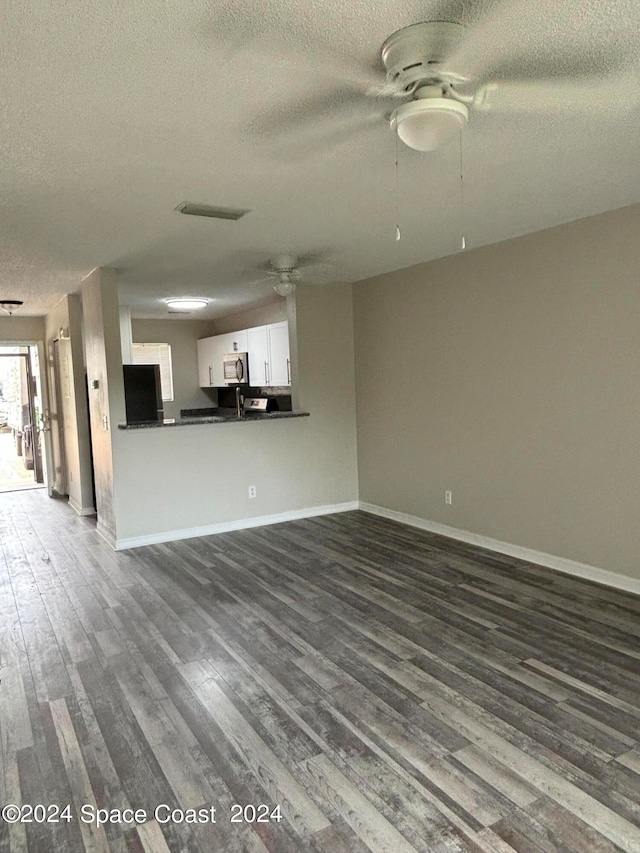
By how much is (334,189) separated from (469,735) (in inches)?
105

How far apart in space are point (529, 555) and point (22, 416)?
313 inches

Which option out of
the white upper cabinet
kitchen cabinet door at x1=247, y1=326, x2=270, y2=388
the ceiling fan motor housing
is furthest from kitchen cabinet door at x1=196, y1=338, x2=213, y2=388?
the ceiling fan motor housing

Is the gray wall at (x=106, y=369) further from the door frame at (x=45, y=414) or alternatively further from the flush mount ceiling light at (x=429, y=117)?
the flush mount ceiling light at (x=429, y=117)

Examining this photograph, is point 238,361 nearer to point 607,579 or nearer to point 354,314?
point 354,314

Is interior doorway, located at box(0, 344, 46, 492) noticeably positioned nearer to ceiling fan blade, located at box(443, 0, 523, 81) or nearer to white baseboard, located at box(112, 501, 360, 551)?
white baseboard, located at box(112, 501, 360, 551)

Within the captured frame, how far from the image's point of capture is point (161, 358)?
900 centimetres

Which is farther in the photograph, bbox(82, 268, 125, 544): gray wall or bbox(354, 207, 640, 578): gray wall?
bbox(82, 268, 125, 544): gray wall

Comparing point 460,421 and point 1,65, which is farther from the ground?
point 1,65

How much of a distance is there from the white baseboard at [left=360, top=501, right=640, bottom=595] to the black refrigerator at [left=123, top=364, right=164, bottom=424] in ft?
8.49

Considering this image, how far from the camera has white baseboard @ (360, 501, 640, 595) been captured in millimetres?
3779

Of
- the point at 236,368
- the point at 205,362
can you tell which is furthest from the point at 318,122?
the point at 205,362

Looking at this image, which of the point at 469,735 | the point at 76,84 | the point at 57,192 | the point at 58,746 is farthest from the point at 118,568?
the point at 76,84

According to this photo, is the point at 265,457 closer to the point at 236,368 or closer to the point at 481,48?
the point at 236,368

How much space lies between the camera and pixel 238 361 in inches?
307
